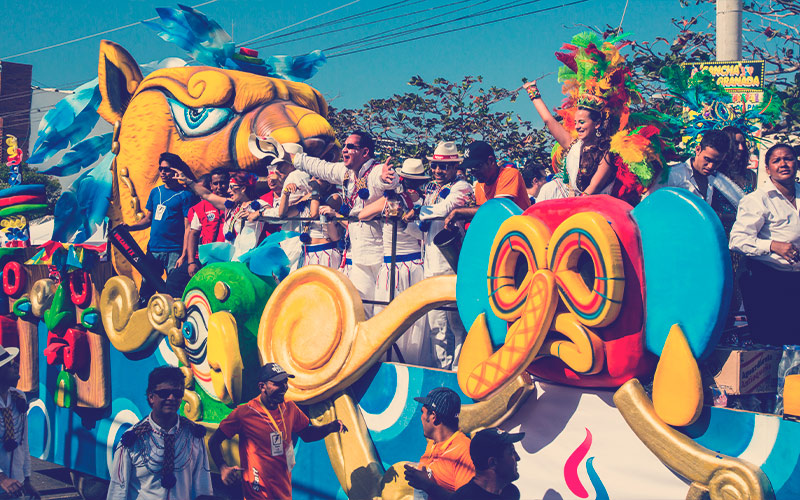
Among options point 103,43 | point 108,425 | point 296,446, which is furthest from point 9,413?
point 103,43

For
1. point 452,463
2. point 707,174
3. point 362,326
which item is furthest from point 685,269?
point 362,326

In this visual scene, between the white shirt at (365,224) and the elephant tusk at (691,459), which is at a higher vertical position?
the white shirt at (365,224)

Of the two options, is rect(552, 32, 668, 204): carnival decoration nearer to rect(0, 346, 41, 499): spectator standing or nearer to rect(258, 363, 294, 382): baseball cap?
rect(258, 363, 294, 382): baseball cap

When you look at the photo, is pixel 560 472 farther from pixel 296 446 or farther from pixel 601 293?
pixel 296 446

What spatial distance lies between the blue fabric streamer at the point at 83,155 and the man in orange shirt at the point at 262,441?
189 inches

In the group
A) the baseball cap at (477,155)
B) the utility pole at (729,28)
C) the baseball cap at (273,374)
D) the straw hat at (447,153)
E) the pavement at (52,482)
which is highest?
the utility pole at (729,28)

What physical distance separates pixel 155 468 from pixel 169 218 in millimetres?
2958

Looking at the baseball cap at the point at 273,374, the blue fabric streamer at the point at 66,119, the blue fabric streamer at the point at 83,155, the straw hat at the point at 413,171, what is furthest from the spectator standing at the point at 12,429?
the straw hat at the point at 413,171

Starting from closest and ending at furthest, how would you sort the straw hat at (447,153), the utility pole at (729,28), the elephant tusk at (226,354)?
1. the straw hat at (447,153)
2. the elephant tusk at (226,354)
3. the utility pole at (729,28)

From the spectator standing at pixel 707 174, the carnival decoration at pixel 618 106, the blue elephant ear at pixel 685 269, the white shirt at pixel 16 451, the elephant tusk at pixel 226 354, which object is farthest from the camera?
the white shirt at pixel 16 451

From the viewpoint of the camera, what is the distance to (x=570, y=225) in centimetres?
428

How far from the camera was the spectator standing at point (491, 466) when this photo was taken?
432cm

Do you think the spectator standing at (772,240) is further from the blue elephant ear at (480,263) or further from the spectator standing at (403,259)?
the spectator standing at (403,259)

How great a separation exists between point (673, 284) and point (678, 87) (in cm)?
142
